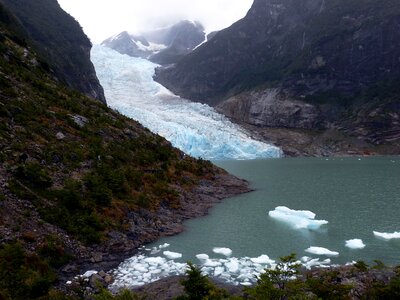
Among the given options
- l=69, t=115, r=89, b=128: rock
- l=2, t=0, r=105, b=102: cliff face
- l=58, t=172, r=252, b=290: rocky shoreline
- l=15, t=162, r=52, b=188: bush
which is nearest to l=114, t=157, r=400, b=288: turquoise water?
l=58, t=172, r=252, b=290: rocky shoreline

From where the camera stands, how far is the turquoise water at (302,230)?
19.8m

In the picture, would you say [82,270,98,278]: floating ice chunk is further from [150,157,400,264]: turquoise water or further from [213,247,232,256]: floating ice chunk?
[213,247,232,256]: floating ice chunk

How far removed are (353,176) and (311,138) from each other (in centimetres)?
5860

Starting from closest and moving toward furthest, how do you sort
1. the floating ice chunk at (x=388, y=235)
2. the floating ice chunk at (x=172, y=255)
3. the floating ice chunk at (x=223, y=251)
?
the floating ice chunk at (x=172, y=255) → the floating ice chunk at (x=223, y=251) → the floating ice chunk at (x=388, y=235)

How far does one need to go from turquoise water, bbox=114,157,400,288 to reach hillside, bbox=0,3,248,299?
1553 millimetres

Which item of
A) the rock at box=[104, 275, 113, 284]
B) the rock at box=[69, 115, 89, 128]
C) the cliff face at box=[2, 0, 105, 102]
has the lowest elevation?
the rock at box=[104, 275, 113, 284]

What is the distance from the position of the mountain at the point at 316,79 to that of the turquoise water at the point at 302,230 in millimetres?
61861

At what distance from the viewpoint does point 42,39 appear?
67.7 m

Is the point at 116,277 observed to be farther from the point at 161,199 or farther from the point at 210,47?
the point at 210,47

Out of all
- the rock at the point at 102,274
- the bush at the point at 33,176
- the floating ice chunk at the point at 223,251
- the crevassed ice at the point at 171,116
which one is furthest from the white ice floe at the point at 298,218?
the crevassed ice at the point at 171,116

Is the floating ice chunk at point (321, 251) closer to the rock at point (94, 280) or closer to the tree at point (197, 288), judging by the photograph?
the tree at point (197, 288)

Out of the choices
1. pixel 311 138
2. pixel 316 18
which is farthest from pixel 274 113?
pixel 316 18

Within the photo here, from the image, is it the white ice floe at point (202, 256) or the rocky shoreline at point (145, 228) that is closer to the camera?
the rocky shoreline at point (145, 228)

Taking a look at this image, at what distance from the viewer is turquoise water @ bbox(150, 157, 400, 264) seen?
1978 centimetres
